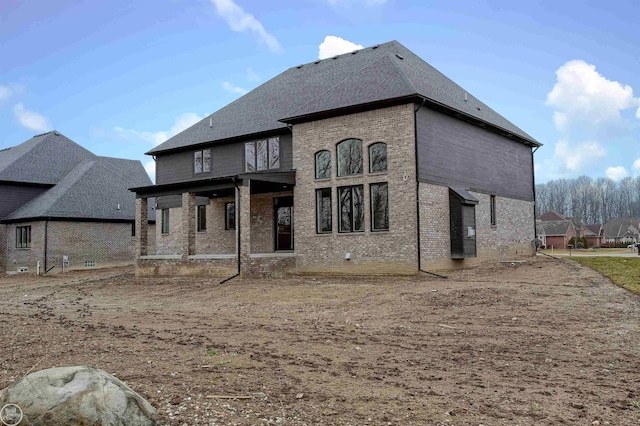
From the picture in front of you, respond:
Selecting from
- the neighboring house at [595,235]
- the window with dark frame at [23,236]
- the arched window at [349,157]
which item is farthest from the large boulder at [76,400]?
the neighboring house at [595,235]

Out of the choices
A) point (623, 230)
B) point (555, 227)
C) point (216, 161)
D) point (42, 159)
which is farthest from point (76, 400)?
point (623, 230)

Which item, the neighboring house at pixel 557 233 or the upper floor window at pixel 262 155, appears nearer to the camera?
the upper floor window at pixel 262 155

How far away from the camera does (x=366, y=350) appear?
841 centimetres

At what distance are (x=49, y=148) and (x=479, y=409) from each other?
38569 mm

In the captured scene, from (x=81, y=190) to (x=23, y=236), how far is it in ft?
14.1

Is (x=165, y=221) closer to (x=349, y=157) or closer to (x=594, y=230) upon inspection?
(x=349, y=157)

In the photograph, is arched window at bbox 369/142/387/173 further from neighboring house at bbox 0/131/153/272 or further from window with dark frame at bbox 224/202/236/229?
neighboring house at bbox 0/131/153/272

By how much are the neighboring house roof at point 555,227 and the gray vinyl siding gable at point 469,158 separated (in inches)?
1794

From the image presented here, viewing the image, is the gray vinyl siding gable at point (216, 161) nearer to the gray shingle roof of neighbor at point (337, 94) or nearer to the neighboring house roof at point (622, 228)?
the gray shingle roof of neighbor at point (337, 94)

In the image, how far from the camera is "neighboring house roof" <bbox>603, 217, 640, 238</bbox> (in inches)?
3248

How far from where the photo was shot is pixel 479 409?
17.7 feet

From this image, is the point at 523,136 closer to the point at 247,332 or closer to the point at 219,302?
the point at 219,302

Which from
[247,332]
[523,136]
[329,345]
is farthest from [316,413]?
[523,136]

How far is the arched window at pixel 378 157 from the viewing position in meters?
19.6
